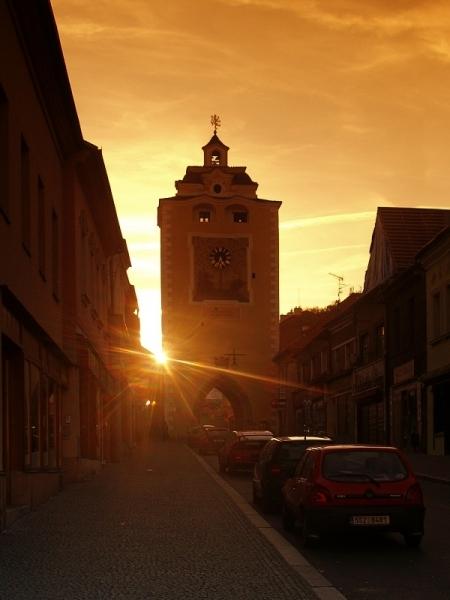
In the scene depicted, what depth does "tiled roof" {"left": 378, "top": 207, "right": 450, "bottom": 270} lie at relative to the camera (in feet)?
149

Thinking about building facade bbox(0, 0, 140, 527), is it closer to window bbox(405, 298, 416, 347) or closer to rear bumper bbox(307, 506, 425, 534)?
rear bumper bbox(307, 506, 425, 534)

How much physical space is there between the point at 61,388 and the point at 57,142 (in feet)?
19.3

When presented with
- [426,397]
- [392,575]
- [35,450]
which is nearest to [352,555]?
[392,575]

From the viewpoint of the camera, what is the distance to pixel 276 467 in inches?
728

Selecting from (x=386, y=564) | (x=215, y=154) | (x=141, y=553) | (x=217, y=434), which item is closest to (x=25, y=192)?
(x=141, y=553)

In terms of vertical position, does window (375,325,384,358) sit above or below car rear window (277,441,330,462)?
above

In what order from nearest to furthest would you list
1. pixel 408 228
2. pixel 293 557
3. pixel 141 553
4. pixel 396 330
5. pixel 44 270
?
1. pixel 293 557
2. pixel 141 553
3. pixel 44 270
4. pixel 396 330
5. pixel 408 228

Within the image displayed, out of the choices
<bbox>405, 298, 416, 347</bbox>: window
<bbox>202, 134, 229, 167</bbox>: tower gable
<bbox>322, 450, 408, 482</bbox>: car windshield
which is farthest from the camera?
<bbox>202, 134, 229, 167</bbox>: tower gable

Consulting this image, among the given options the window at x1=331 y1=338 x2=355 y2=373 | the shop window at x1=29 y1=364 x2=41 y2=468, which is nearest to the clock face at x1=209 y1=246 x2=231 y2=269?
the window at x1=331 y1=338 x2=355 y2=373

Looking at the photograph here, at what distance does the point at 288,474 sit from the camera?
59.8 feet

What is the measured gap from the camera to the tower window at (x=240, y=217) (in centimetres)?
8025

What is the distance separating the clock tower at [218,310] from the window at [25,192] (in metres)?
59.5

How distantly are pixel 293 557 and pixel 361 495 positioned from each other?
1309mm

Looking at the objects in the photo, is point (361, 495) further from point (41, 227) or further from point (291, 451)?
point (41, 227)
